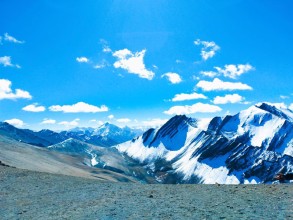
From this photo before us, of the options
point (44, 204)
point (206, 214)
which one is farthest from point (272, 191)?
point (44, 204)

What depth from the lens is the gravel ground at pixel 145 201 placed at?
753 inches

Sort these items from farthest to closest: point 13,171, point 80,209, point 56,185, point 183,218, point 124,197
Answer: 1. point 13,171
2. point 56,185
3. point 124,197
4. point 80,209
5. point 183,218

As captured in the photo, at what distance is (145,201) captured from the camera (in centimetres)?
2256

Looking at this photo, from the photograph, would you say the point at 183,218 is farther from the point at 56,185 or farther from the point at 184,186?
the point at 56,185

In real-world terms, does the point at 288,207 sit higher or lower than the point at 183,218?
higher

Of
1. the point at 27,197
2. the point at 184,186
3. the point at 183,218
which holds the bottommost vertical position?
the point at 27,197

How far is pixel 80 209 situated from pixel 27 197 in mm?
7162

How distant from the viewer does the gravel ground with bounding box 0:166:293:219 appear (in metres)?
19.1

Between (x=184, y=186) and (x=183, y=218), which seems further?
(x=184, y=186)

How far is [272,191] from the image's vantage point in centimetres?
2278

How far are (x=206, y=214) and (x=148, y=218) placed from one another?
310 cm

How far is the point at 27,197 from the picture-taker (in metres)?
27.2

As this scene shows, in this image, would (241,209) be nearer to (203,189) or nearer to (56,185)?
(203,189)

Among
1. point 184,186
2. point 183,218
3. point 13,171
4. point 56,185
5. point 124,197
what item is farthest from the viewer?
point 13,171
